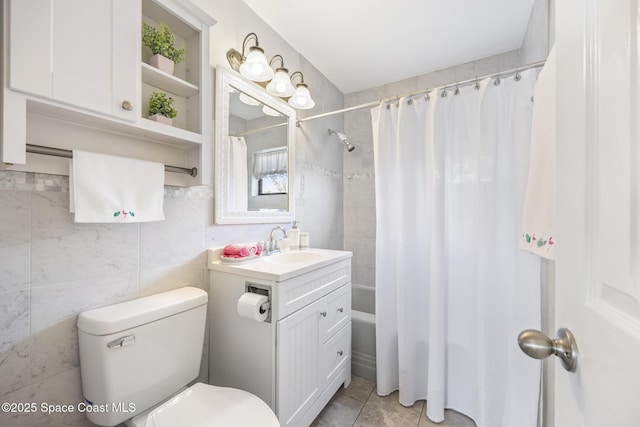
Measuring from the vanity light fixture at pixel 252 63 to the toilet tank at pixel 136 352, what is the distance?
4.12 feet

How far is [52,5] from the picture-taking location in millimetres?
730

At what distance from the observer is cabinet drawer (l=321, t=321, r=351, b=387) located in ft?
4.88

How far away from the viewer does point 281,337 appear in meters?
1.15

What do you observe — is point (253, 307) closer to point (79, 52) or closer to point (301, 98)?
point (79, 52)

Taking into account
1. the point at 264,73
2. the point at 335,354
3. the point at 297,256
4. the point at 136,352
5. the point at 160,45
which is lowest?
the point at 335,354

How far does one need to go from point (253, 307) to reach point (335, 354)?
2.61ft

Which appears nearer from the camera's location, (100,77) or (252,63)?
(100,77)

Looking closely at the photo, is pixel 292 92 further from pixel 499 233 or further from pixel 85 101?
pixel 499 233

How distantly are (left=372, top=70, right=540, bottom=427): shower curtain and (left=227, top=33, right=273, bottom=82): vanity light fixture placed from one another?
2.65 feet

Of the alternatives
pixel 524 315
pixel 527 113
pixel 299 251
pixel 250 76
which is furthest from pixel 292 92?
pixel 524 315

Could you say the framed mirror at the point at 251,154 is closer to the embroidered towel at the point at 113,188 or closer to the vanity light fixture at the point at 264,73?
the vanity light fixture at the point at 264,73

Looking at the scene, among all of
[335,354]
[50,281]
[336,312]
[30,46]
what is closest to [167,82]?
[30,46]

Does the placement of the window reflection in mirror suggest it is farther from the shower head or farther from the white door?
the white door

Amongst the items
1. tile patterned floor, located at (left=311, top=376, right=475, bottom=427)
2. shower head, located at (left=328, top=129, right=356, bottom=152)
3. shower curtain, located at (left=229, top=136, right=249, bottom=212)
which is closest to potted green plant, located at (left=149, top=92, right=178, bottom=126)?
shower curtain, located at (left=229, top=136, right=249, bottom=212)
